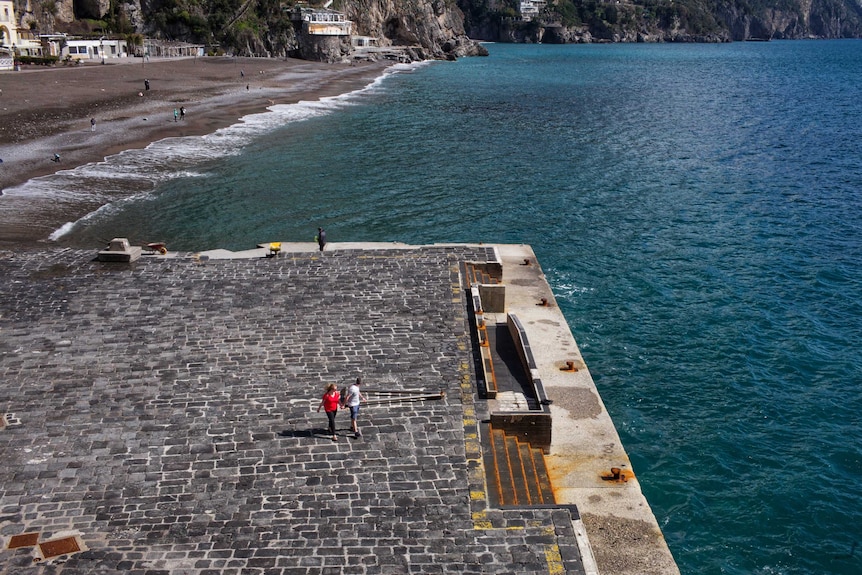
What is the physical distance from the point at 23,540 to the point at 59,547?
0.73 metres

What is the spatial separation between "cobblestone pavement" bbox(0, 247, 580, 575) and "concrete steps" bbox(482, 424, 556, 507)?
1.87 ft

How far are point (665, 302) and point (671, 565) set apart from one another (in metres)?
17.4

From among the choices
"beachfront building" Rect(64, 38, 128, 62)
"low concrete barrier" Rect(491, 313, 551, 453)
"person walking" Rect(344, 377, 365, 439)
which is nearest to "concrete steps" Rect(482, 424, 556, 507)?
"low concrete barrier" Rect(491, 313, 551, 453)

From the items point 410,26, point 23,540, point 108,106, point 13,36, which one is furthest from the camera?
point 410,26

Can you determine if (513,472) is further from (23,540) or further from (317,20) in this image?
(317,20)

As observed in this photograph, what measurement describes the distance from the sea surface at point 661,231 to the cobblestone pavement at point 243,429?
5.98 metres

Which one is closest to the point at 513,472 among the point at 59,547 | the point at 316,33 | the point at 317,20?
the point at 59,547

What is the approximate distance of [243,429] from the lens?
53.0 ft

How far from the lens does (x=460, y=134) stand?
66000mm

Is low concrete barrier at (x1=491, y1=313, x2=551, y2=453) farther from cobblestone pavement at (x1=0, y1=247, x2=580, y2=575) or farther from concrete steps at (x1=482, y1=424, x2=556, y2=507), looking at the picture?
cobblestone pavement at (x1=0, y1=247, x2=580, y2=575)

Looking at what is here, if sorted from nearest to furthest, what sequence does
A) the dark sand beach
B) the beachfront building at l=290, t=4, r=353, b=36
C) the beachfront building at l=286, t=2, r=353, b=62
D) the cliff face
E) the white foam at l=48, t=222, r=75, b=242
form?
the white foam at l=48, t=222, r=75, b=242 < the dark sand beach < the beachfront building at l=290, t=4, r=353, b=36 < the beachfront building at l=286, t=2, r=353, b=62 < the cliff face

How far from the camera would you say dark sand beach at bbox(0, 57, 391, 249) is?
1546 inches

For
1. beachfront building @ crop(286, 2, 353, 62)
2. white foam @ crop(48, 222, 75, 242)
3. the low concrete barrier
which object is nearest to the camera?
the low concrete barrier

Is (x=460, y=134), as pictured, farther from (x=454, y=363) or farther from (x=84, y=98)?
(x=454, y=363)
